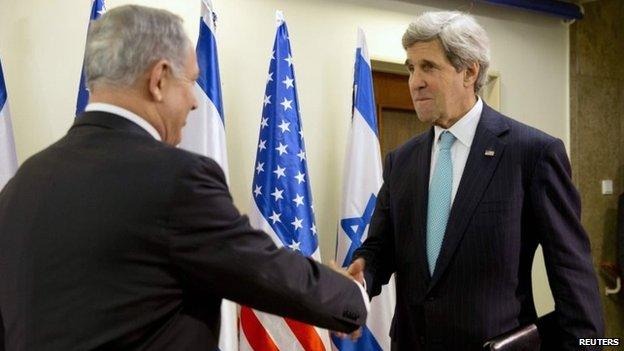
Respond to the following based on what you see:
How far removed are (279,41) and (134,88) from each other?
1885 mm

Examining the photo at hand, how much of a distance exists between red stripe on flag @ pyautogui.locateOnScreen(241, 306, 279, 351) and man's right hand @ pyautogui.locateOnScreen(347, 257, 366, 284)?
1.14 meters

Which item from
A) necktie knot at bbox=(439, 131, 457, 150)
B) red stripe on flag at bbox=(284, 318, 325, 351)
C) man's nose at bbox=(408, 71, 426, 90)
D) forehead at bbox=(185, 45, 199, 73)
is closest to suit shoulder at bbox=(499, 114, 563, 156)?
necktie knot at bbox=(439, 131, 457, 150)

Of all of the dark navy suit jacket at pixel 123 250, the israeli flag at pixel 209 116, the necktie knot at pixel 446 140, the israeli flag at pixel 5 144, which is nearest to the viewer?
the dark navy suit jacket at pixel 123 250

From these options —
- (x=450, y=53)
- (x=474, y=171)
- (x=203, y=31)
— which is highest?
(x=203, y=31)

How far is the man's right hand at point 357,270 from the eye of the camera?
171 cm

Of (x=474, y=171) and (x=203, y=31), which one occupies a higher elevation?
(x=203, y=31)

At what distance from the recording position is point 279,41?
9.68ft

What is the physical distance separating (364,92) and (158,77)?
2123 mm

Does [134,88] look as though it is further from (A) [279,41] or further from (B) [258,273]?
(A) [279,41]

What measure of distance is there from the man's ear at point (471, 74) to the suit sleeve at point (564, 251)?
0.96 feet

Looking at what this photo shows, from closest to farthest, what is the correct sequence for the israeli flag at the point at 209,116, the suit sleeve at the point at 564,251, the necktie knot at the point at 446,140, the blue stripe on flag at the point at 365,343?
the suit sleeve at the point at 564,251
the necktie knot at the point at 446,140
the israeli flag at the point at 209,116
the blue stripe on flag at the point at 365,343

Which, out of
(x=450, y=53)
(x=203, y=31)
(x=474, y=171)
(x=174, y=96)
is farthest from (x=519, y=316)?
(x=203, y=31)

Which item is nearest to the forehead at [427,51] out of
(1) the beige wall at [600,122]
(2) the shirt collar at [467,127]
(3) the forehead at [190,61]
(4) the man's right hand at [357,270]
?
(2) the shirt collar at [467,127]

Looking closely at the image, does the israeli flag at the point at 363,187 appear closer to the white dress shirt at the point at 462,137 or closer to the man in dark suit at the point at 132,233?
the white dress shirt at the point at 462,137
